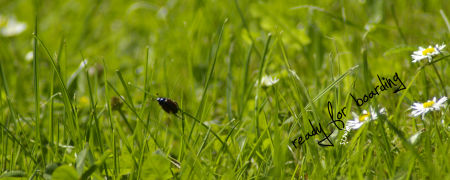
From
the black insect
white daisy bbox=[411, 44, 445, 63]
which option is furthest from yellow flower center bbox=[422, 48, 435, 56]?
the black insect

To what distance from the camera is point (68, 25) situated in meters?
3.06

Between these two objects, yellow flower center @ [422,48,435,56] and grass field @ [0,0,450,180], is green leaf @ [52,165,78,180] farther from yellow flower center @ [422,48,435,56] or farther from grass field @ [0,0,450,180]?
yellow flower center @ [422,48,435,56]

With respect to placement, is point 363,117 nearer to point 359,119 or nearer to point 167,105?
point 359,119

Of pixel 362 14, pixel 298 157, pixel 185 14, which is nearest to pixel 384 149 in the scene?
pixel 298 157

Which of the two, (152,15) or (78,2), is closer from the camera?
(152,15)

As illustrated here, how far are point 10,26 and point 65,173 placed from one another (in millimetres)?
1926

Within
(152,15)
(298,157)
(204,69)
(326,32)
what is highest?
(152,15)

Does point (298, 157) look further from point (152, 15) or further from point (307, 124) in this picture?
point (152, 15)

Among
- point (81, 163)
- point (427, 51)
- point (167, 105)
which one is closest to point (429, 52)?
point (427, 51)

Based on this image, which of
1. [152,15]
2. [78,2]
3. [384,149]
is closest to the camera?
[384,149]

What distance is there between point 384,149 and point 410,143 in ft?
0.35

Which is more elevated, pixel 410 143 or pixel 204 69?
pixel 204 69

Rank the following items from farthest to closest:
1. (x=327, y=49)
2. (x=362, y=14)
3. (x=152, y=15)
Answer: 1. (x=152, y=15)
2. (x=362, y=14)
3. (x=327, y=49)

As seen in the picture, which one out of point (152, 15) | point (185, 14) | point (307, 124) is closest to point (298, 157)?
point (307, 124)
